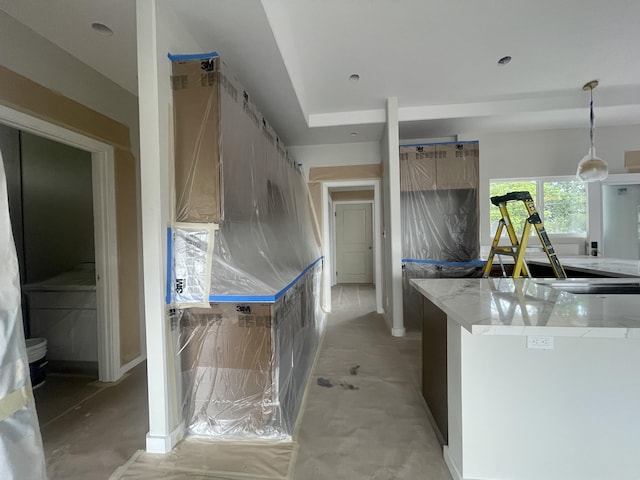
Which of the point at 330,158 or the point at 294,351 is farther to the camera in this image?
the point at 330,158

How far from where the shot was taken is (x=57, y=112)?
1.70m

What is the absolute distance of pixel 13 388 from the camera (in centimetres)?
64

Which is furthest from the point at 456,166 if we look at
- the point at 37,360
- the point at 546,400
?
the point at 37,360

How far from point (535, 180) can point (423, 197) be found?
1.83 m

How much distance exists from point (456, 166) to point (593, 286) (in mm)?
1745

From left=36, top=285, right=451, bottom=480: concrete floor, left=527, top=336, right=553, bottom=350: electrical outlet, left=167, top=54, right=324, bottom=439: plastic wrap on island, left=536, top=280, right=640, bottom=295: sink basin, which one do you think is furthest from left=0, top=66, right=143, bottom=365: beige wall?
left=536, top=280, right=640, bottom=295: sink basin

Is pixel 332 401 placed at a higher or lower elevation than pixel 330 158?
lower

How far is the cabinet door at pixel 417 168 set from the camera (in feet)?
9.73

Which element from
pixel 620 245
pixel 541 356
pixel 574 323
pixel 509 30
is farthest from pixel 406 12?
pixel 620 245

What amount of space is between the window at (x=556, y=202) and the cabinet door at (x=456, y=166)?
905 mm

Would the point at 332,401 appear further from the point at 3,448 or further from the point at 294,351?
the point at 3,448

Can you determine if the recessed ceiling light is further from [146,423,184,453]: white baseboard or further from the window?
the window

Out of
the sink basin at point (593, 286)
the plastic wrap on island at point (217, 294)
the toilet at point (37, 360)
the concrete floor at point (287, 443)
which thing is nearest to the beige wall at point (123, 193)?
the concrete floor at point (287, 443)

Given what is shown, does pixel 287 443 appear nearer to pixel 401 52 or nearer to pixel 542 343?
pixel 542 343
